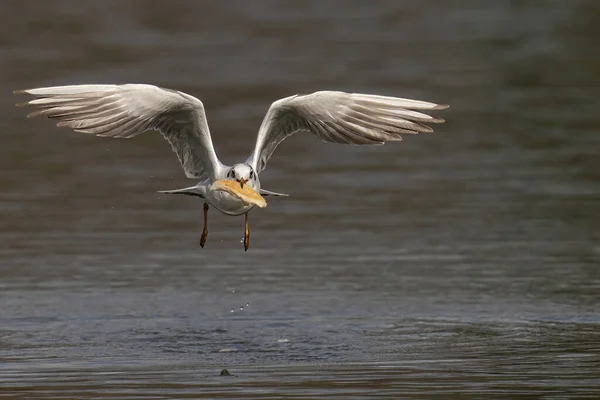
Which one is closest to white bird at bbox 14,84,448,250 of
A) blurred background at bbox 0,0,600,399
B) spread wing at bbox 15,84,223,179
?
spread wing at bbox 15,84,223,179

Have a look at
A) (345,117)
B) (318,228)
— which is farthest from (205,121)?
(318,228)

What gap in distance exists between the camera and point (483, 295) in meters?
13.7

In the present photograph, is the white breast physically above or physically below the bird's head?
below

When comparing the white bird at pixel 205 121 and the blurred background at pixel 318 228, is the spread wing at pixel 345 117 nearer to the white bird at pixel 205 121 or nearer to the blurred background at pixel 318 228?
the white bird at pixel 205 121

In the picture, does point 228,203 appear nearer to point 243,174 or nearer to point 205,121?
point 243,174

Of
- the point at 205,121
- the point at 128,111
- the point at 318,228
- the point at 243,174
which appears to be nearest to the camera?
the point at 243,174

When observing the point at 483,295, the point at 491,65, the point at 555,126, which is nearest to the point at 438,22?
the point at 491,65

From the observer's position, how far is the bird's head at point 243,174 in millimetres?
11180

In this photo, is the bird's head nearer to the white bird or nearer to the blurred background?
the white bird

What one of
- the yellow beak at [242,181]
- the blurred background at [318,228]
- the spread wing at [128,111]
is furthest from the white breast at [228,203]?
the blurred background at [318,228]

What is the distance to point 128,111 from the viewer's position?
11336 millimetres

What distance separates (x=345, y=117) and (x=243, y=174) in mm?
965

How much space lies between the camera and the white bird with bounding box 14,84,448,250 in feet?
36.3

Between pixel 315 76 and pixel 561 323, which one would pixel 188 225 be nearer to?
pixel 561 323
